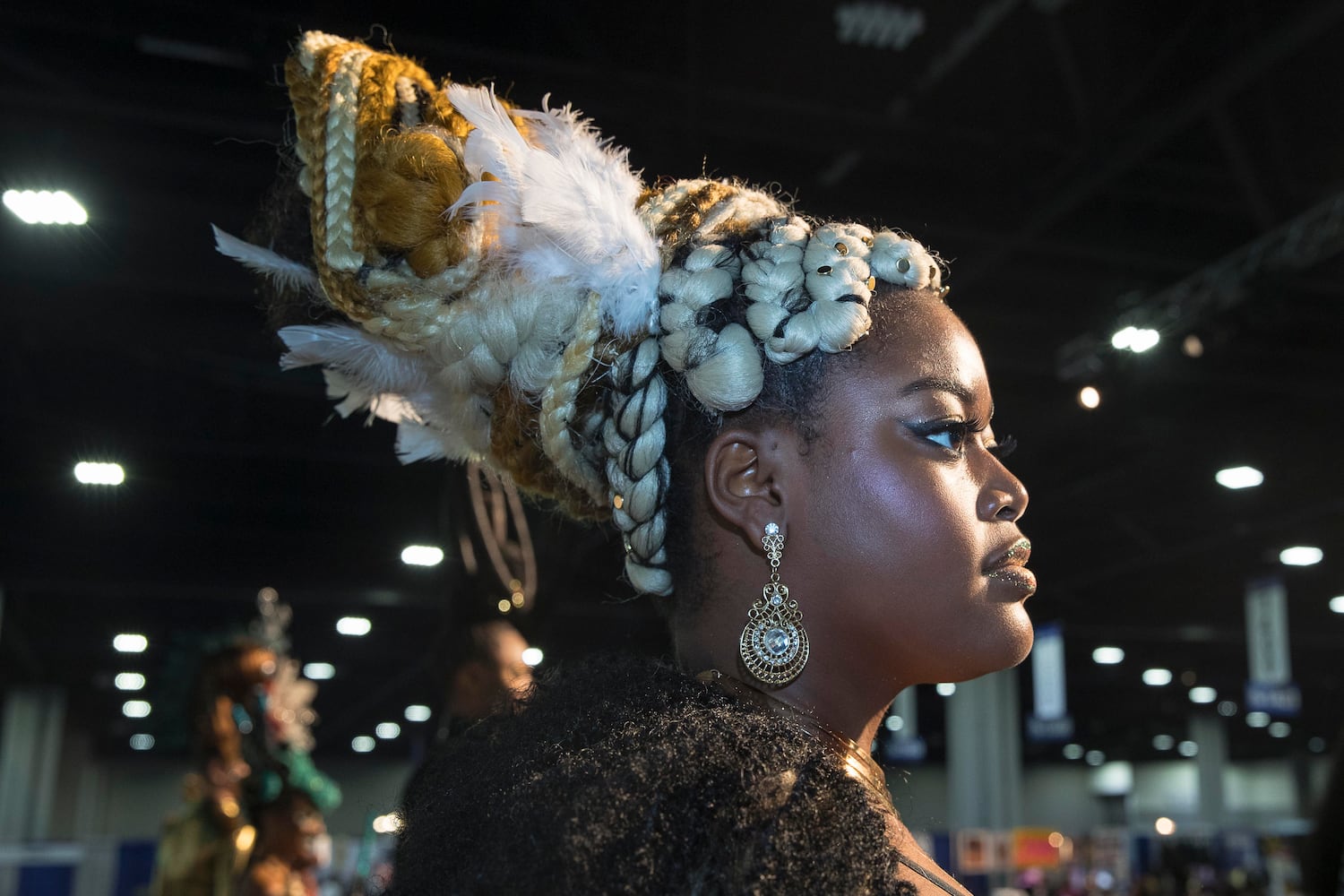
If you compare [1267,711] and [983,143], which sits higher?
[983,143]

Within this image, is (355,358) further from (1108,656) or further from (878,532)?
(1108,656)

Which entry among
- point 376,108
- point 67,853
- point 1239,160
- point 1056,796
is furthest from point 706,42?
point 1056,796

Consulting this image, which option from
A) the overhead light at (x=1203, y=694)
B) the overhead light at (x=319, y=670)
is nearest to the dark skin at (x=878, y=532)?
the overhead light at (x=319, y=670)

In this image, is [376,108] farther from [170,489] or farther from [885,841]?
[170,489]

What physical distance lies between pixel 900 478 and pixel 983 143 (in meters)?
4.78

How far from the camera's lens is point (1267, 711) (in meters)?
10.9

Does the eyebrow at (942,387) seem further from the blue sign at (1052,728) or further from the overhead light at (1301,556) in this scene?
the overhead light at (1301,556)

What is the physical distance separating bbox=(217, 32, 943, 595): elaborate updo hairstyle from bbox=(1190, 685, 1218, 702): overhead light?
21.3m

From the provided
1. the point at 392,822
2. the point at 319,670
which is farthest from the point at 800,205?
the point at 319,670

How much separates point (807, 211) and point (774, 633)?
1.93 m

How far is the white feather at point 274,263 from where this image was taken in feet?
5.71

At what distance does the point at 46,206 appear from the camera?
3.01 metres

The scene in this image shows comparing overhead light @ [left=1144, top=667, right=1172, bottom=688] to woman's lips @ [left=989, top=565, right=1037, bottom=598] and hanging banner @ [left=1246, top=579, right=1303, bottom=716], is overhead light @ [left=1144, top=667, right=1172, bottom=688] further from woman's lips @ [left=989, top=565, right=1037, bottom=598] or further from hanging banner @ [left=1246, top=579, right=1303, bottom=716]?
woman's lips @ [left=989, top=565, right=1037, bottom=598]

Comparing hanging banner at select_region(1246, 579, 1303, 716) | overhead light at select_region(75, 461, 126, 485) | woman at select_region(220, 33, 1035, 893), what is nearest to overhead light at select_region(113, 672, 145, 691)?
hanging banner at select_region(1246, 579, 1303, 716)
